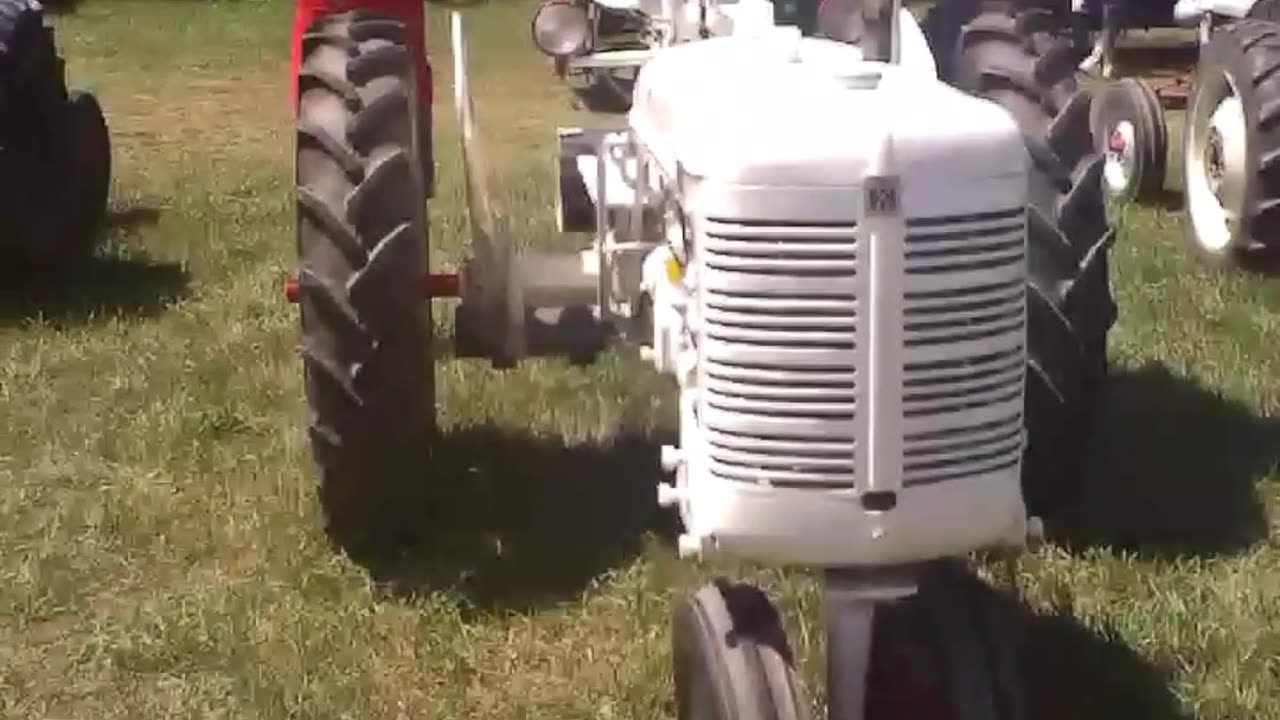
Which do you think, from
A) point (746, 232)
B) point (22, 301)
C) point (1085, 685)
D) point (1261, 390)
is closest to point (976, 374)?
point (746, 232)

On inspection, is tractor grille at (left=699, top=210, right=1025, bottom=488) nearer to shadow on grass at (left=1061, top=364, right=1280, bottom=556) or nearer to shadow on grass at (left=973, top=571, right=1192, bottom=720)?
shadow on grass at (left=973, top=571, right=1192, bottom=720)

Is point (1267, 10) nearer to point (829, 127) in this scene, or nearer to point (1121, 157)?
point (1121, 157)

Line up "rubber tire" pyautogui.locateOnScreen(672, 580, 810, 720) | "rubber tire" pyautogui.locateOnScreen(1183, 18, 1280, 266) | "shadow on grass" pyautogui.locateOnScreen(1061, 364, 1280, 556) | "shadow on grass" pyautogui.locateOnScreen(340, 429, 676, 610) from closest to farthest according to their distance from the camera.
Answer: "rubber tire" pyautogui.locateOnScreen(672, 580, 810, 720) → "shadow on grass" pyautogui.locateOnScreen(340, 429, 676, 610) → "shadow on grass" pyautogui.locateOnScreen(1061, 364, 1280, 556) → "rubber tire" pyautogui.locateOnScreen(1183, 18, 1280, 266)

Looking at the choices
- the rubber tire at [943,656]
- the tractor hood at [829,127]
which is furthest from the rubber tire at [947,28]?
the rubber tire at [943,656]

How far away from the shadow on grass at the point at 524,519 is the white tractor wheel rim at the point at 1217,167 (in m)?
2.74

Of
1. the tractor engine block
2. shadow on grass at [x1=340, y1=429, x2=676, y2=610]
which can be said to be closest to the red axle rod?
shadow on grass at [x1=340, y1=429, x2=676, y2=610]

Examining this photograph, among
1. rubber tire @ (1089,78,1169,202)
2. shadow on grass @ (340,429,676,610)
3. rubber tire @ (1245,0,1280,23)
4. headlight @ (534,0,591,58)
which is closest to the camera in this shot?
shadow on grass @ (340,429,676,610)

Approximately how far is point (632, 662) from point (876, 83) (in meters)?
1.48

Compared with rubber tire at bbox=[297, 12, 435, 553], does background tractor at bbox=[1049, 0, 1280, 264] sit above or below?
below

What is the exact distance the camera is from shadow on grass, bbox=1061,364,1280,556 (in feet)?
14.5

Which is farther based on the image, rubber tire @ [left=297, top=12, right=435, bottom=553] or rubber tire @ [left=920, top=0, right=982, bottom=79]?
rubber tire @ [left=920, top=0, right=982, bottom=79]

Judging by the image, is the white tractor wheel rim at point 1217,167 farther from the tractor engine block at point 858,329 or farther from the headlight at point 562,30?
the tractor engine block at point 858,329

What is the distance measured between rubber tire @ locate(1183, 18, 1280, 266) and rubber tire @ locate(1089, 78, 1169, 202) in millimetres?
1053

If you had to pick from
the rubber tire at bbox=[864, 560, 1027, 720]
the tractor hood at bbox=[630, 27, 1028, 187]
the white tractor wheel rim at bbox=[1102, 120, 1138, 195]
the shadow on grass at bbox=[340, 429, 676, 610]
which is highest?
the tractor hood at bbox=[630, 27, 1028, 187]
